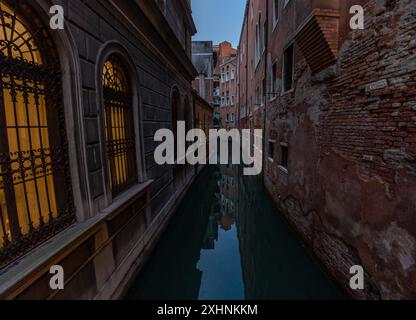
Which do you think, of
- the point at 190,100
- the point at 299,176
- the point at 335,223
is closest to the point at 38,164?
the point at 335,223

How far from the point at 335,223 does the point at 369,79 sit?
8.04 feet

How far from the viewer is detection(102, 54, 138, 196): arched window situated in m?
3.51

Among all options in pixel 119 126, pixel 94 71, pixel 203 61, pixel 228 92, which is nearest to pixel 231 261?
pixel 119 126

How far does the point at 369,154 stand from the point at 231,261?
3952 mm

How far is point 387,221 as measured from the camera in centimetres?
262

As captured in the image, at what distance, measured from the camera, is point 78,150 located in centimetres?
259

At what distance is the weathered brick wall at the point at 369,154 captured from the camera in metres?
2.37

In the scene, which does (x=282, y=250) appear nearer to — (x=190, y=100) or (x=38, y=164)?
(x=38, y=164)

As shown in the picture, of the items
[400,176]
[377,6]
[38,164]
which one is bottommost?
[400,176]

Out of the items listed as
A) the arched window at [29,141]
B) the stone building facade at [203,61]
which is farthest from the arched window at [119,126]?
the stone building facade at [203,61]

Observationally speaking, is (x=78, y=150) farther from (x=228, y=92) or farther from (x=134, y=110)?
(x=228, y=92)

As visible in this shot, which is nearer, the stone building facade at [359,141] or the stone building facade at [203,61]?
the stone building facade at [359,141]

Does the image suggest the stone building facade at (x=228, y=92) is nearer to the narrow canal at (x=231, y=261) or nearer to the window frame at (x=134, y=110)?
the narrow canal at (x=231, y=261)

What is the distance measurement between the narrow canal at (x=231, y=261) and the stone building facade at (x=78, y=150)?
689 millimetres
